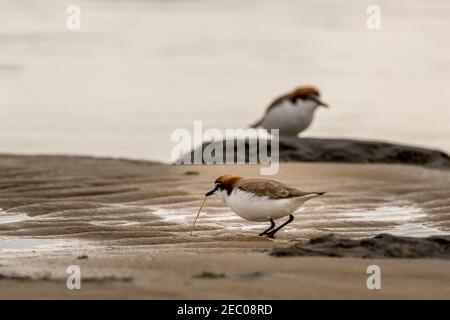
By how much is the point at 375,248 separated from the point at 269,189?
5.79ft

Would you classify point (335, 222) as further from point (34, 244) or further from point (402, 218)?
point (34, 244)

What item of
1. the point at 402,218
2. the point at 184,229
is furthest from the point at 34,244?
the point at 402,218

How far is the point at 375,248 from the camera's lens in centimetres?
988

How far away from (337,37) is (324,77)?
4396 mm

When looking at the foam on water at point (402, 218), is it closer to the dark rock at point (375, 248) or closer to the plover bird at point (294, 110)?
the dark rock at point (375, 248)

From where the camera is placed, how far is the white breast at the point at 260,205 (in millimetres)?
Answer: 11359

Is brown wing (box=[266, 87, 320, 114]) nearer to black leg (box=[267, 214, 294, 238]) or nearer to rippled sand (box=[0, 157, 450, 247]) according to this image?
rippled sand (box=[0, 157, 450, 247])

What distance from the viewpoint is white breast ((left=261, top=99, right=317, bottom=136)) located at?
1845 centimetres

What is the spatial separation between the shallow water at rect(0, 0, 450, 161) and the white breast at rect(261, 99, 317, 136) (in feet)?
5.35

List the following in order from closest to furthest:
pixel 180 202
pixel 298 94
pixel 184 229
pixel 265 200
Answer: pixel 265 200
pixel 184 229
pixel 180 202
pixel 298 94

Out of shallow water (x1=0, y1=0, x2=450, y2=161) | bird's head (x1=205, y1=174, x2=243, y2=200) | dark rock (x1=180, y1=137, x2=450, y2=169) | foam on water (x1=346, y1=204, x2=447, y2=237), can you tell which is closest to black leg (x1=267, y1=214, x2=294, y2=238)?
bird's head (x1=205, y1=174, x2=243, y2=200)

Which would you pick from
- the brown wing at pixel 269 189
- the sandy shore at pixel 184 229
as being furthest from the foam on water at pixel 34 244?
the brown wing at pixel 269 189

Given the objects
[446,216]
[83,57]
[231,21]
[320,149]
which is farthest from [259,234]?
[231,21]

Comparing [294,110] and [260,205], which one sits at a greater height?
[294,110]
